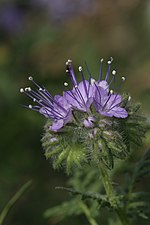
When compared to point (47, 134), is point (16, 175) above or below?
above

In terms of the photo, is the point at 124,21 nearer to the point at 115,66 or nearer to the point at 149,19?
the point at 149,19

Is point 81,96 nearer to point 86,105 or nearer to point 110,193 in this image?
point 86,105

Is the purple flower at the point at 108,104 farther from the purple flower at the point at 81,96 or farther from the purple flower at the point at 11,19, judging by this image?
the purple flower at the point at 11,19

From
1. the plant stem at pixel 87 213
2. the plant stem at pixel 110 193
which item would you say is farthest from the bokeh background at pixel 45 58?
the plant stem at pixel 110 193

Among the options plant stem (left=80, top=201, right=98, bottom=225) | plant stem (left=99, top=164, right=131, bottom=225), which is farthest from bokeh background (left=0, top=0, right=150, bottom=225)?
plant stem (left=99, top=164, right=131, bottom=225)

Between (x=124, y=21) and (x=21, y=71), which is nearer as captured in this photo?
(x=21, y=71)

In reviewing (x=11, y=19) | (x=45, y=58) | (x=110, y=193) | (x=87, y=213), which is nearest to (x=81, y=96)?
(x=110, y=193)

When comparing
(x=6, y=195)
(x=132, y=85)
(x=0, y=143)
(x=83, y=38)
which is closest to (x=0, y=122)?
(x=0, y=143)

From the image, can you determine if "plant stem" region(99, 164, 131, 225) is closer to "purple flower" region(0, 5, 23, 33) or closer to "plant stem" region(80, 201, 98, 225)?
"plant stem" region(80, 201, 98, 225)
